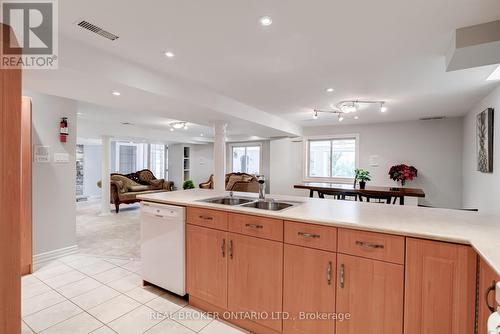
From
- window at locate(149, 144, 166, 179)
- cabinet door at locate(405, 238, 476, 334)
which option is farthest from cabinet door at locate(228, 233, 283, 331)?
window at locate(149, 144, 166, 179)

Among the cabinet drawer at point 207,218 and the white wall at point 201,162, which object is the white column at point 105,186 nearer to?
the white wall at point 201,162

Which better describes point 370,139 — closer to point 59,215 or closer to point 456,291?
point 456,291

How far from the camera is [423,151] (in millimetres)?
5562

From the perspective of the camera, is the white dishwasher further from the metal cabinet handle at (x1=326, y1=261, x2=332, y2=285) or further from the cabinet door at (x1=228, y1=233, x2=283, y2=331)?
the metal cabinet handle at (x1=326, y1=261, x2=332, y2=285)

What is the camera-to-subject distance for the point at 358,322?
148 cm

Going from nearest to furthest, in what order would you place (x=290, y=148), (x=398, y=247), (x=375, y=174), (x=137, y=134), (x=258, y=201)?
(x=398, y=247)
(x=258, y=201)
(x=375, y=174)
(x=137, y=134)
(x=290, y=148)

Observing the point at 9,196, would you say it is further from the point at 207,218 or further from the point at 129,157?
the point at 129,157

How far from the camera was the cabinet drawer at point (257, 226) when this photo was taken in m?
1.76

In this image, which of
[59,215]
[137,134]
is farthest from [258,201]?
[137,134]

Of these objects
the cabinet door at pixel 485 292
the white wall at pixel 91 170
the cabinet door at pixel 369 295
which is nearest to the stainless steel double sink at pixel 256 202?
the cabinet door at pixel 369 295

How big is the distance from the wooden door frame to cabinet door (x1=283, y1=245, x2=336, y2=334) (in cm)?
156

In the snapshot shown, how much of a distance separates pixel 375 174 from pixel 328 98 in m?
3.21

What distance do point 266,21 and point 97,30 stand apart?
1319 millimetres

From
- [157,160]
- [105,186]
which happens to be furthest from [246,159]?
[105,186]
